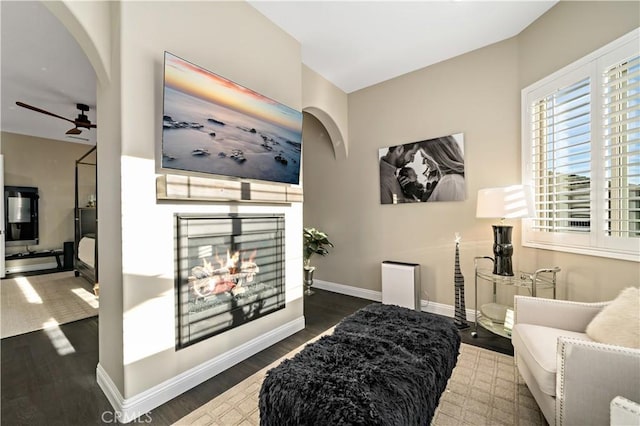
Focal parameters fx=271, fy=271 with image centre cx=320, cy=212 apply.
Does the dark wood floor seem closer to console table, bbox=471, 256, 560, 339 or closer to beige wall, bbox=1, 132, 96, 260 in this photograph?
console table, bbox=471, 256, 560, 339

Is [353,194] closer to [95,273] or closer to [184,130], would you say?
[184,130]

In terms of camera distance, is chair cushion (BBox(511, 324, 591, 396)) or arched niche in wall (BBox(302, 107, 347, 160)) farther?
arched niche in wall (BBox(302, 107, 347, 160))

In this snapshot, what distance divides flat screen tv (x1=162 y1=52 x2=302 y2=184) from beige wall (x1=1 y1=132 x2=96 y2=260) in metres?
6.12

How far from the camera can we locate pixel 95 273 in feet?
12.7

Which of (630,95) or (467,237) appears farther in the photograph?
(467,237)

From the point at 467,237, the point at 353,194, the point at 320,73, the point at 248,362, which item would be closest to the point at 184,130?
the point at 248,362

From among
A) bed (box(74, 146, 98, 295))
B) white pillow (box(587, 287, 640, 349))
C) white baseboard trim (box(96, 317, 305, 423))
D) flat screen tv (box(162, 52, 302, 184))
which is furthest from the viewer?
bed (box(74, 146, 98, 295))

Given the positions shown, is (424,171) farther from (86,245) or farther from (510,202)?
(86,245)

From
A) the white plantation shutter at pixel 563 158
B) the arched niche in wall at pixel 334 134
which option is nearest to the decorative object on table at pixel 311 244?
the arched niche in wall at pixel 334 134

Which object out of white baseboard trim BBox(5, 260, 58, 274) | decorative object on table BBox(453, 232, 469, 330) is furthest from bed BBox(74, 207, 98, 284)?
decorative object on table BBox(453, 232, 469, 330)

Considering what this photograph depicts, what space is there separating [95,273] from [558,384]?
5058 millimetres

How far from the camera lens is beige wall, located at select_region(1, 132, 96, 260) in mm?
5544

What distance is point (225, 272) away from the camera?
7.30 feet

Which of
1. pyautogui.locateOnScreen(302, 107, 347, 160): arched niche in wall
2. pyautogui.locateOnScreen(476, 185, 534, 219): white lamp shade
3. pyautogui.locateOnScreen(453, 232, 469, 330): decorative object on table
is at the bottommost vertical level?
pyautogui.locateOnScreen(453, 232, 469, 330): decorative object on table
